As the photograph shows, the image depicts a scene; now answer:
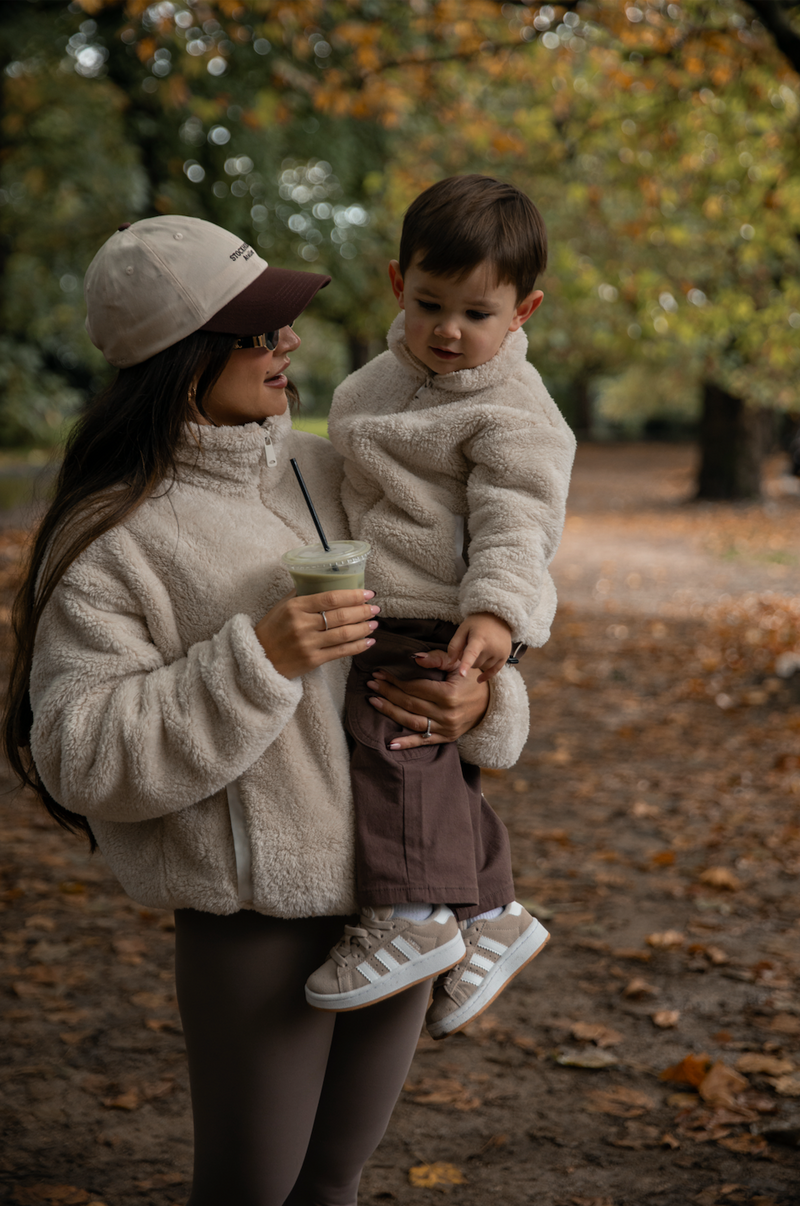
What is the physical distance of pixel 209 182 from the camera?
1152 centimetres

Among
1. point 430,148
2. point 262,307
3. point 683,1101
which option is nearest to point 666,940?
point 683,1101

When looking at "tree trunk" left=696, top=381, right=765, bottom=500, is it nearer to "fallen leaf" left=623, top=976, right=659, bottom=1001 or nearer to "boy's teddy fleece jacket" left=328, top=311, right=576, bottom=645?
"fallen leaf" left=623, top=976, right=659, bottom=1001

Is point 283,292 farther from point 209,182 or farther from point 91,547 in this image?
point 209,182

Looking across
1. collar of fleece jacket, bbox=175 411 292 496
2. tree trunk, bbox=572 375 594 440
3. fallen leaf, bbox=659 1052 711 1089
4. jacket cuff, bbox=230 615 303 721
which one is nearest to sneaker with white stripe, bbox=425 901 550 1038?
jacket cuff, bbox=230 615 303 721

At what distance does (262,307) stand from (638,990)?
2926mm

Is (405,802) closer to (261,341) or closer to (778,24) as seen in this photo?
(261,341)

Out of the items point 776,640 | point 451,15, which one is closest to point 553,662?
point 776,640

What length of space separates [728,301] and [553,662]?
395 centimetres

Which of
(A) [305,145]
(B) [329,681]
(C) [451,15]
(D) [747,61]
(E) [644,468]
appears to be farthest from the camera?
(E) [644,468]

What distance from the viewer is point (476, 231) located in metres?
1.83

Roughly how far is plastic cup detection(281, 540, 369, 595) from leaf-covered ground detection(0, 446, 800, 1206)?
1.97 metres

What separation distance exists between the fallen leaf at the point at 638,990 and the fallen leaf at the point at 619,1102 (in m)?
0.51

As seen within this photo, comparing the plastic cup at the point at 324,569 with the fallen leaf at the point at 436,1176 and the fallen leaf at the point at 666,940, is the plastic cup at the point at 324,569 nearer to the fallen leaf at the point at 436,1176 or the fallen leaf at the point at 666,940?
the fallen leaf at the point at 436,1176

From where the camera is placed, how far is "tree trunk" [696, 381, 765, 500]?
16.1 m
